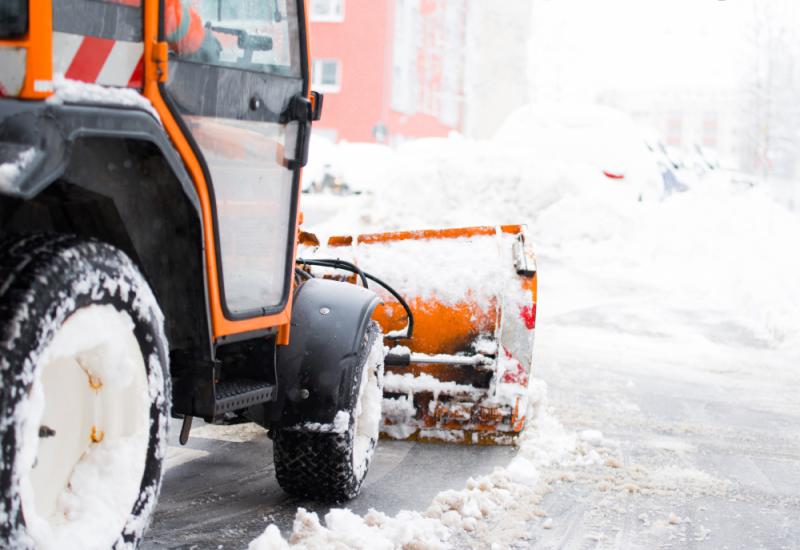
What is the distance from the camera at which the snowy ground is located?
4.16m

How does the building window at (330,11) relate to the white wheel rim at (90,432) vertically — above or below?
above

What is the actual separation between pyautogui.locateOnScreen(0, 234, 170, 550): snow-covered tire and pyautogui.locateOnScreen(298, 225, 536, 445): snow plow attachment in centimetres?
264

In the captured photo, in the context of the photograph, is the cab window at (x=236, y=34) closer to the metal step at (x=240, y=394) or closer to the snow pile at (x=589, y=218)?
the metal step at (x=240, y=394)

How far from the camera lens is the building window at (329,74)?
38.2m

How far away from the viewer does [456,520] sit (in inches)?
160

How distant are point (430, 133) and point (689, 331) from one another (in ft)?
118

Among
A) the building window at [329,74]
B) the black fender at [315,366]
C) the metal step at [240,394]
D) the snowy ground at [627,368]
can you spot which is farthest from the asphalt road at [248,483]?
the building window at [329,74]

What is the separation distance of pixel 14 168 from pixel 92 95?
36 cm

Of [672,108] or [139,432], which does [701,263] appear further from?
[672,108]

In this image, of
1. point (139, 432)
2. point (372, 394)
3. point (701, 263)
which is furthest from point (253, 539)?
point (701, 263)

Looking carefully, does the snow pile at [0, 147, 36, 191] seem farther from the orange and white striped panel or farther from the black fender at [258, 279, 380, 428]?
the black fender at [258, 279, 380, 428]

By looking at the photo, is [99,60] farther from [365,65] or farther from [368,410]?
[365,65]

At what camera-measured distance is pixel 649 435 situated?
588 centimetres

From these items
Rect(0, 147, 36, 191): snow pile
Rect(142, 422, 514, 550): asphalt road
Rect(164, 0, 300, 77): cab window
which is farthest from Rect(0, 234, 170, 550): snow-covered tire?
Rect(142, 422, 514, 550): asphalt road
